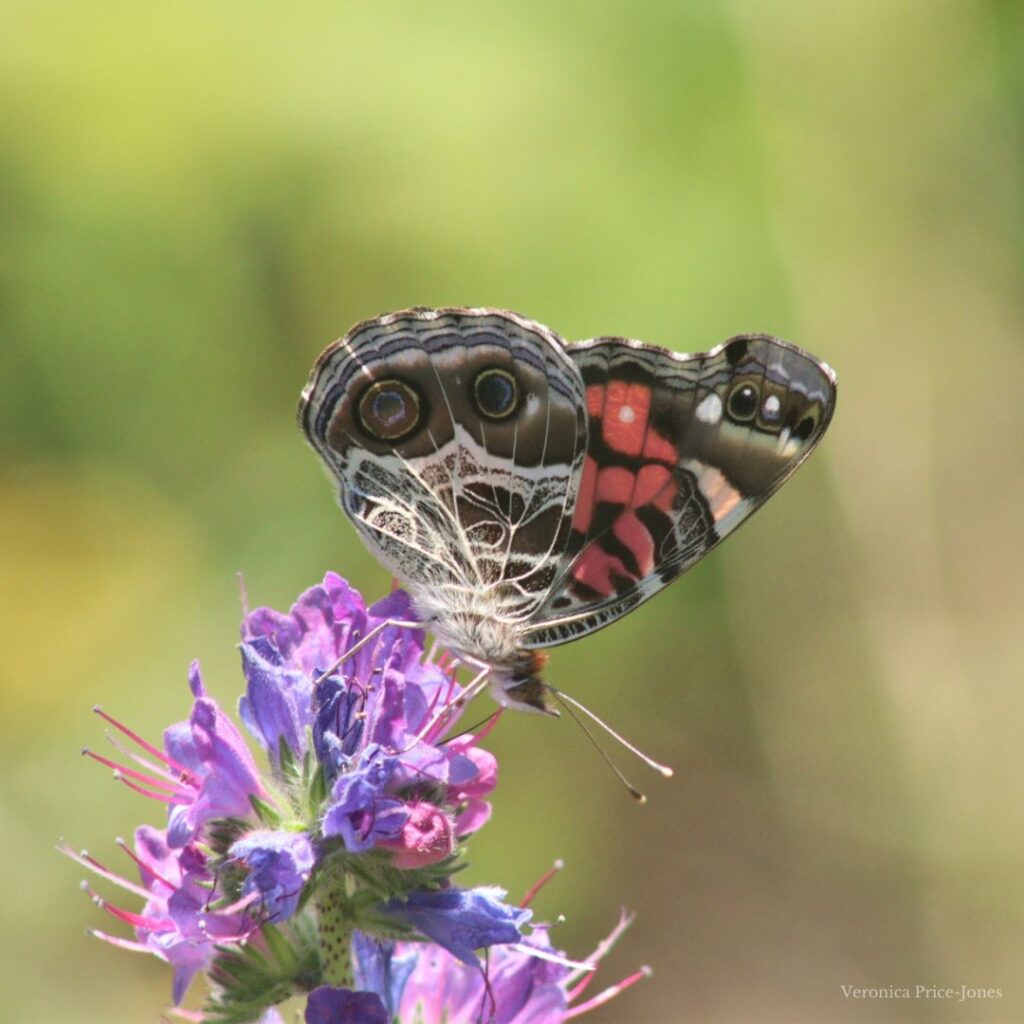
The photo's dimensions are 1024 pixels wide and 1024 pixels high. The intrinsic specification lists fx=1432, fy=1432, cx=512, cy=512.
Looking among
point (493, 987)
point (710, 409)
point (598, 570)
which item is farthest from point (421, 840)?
point (710, 409)

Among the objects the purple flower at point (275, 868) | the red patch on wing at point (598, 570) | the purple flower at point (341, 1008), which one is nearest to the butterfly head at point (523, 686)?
the red patch on wing at point (598, 570)

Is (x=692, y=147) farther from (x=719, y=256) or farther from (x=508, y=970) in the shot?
(x=508, y=970)

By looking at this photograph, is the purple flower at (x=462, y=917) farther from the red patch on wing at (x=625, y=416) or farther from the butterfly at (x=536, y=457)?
the red patch on wing at (x=625, y=416)

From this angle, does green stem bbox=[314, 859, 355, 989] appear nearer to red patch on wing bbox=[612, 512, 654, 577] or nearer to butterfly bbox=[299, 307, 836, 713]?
butterfly bbox=[299, 307, 836, 713]

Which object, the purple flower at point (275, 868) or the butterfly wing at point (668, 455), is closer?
the purple flower at point (275, 868)

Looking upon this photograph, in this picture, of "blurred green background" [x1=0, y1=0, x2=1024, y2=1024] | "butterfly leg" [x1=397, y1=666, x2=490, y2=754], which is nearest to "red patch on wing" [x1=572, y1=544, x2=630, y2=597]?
"butterfly leg" [x1=397, y1=666, x2=490, y2=754]
